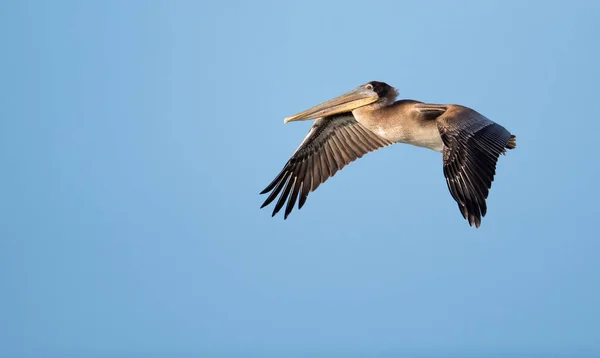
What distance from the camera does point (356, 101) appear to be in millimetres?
14219

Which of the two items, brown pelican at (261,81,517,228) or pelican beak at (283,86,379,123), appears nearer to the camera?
brown pelican at (261,81,517,228)

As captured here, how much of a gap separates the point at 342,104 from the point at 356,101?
0.23 meters

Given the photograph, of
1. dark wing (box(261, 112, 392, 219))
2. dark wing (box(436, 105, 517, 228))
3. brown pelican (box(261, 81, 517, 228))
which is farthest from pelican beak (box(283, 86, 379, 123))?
dark wing (box(436, 105, 517, 228))

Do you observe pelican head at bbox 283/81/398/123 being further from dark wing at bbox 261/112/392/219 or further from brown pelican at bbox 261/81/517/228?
dark wing at bbox 261/112/392/219

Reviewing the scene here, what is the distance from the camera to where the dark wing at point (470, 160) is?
11.1m

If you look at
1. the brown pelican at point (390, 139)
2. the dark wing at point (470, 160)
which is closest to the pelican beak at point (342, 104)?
the brown pelican at point (390, 139)

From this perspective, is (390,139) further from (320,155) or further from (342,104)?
(320,155)

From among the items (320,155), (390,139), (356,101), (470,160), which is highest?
(356,101)

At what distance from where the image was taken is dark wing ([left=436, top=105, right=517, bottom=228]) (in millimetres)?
11148

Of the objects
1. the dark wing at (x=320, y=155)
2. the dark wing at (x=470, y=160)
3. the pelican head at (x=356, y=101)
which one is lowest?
the dark wing at (x=470, y=160)

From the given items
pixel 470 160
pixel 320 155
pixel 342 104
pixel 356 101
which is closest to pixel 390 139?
pixel 356 101

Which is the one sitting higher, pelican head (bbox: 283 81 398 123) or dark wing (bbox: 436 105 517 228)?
pelican head (bbox: 283 81 398 123)

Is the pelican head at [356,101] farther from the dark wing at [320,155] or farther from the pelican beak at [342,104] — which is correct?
the dark wing at [320,155]

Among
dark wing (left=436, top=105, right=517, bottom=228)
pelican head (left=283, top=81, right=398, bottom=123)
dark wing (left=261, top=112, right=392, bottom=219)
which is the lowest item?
dark wing (left=436, top=105, right=517, bottom=228)
